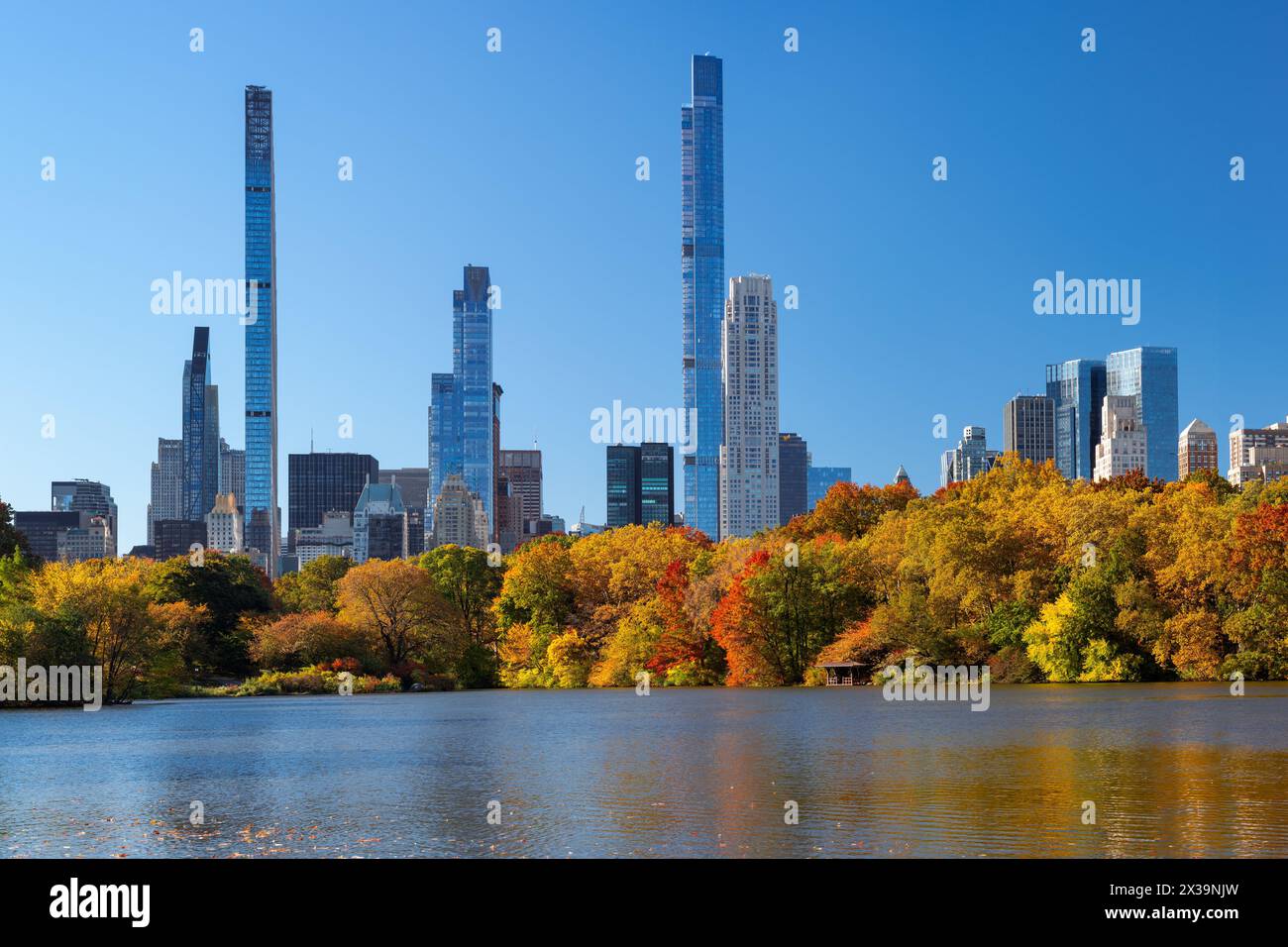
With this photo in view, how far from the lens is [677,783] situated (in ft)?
102

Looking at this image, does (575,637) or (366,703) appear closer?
(366,703)

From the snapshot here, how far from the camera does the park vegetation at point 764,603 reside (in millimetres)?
71312

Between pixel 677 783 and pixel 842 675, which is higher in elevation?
pixel 677 783

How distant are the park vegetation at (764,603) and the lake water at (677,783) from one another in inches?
Answer: 568

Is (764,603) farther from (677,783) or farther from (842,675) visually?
(677,783)

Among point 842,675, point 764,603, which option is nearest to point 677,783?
point 842,675

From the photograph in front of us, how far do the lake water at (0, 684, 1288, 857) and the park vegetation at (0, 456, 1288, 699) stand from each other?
1443 cm

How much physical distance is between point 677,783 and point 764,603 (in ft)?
176

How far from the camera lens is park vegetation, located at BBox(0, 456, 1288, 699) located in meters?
71.3

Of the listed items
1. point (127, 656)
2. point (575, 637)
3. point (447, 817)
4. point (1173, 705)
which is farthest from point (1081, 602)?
point (447, 817)

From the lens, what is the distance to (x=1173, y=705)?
53625 mm

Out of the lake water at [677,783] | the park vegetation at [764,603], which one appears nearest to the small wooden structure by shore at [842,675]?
the park vegetation at [764,603]
